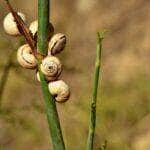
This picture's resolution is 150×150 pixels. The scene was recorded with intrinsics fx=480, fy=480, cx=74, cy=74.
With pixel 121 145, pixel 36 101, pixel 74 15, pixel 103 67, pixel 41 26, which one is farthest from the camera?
pixel 74 15

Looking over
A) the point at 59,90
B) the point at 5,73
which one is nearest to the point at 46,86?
the point at 59,90

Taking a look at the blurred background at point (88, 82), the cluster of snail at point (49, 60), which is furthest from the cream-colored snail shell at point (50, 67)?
the blurred background at point (88, 82)

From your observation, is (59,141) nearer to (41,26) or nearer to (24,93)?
(41,26)

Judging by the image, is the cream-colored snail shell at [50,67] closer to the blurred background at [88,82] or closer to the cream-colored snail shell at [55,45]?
the cream-colored snail shell at [55,45]

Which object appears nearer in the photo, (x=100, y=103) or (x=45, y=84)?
(x=45, y=84)

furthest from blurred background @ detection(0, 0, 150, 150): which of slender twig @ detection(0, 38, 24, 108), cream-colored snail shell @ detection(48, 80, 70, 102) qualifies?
cream-colored snail shell @ detection(48, 80, 70, 102)

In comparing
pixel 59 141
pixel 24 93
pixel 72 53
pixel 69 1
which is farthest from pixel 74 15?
pixel 59 141

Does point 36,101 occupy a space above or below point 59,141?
above

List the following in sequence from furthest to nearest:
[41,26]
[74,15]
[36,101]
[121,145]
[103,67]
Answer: [74,15] → [103,67] → [36,101] → [121,145] → [41,26]

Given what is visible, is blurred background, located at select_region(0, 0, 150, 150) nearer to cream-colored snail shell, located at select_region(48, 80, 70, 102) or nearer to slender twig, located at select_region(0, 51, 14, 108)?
slender twig, located at select_region(0, 51, 14, 108)
